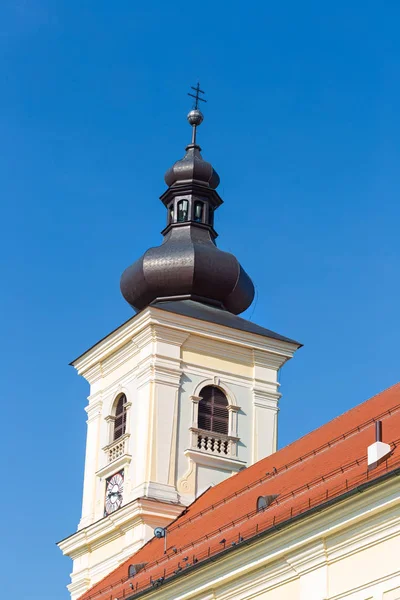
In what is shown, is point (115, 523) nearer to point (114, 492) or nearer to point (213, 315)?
point (114, 492)

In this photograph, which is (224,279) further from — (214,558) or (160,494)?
(214,558)

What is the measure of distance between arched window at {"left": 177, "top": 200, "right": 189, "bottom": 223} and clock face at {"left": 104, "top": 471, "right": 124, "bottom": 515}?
7165mm

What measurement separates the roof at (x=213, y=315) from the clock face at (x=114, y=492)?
3976 millimetres

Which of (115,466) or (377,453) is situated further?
(115,466)

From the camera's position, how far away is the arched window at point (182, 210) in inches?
1344

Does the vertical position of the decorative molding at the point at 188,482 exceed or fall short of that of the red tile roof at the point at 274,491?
it exceeds it

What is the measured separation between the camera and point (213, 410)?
3075 centimetres

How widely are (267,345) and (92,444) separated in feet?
15.7

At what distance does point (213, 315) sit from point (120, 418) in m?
3.27

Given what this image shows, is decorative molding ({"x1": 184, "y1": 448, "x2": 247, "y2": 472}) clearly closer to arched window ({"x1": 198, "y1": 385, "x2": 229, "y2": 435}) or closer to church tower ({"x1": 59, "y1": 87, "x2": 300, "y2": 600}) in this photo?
church tower ({"x1": 59, "y1": 87, "x2": 300, "y2": 600})

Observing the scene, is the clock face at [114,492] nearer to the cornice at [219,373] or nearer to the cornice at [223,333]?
the cornice at [219,373]

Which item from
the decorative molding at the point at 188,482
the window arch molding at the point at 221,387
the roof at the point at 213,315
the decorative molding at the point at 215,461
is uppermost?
the roof at the point at 213,315

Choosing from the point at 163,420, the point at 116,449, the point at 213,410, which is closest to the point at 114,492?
the point at 116,449

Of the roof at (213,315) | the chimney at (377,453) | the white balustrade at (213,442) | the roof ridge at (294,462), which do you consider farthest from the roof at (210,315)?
the chimney at (377,453)
